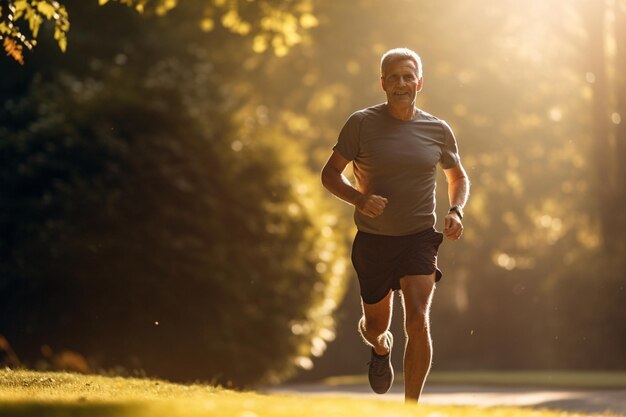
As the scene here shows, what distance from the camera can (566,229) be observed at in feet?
111

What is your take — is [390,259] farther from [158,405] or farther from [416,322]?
[158,405]

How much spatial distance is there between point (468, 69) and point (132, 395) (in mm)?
20368

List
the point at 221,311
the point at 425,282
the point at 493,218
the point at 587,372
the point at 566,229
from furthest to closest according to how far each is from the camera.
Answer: the point at 493,218, the point at 566,229, the point at 587,372, the point at 221,311, the point at 425,282

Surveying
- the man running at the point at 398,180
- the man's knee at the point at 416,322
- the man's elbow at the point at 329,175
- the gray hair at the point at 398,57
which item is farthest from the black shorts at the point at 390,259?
the gray hair at the point at 398,57

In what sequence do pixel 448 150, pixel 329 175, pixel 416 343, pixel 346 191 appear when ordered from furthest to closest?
pixel 448 150, pixel 329 175, pixel 346 191, pixel 416 343

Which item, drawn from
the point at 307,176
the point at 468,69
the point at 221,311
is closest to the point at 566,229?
the point at 468,69

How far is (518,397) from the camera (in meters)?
16.6

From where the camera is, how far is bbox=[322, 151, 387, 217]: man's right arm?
8.09 metres

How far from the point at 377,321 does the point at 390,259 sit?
0.63 m

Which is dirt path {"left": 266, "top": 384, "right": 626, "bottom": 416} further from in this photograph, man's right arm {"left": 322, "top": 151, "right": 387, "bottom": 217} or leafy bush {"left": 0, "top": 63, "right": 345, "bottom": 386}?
man's right arm {"left": 322, "top": 151, "right": 387, "bottom": 217}

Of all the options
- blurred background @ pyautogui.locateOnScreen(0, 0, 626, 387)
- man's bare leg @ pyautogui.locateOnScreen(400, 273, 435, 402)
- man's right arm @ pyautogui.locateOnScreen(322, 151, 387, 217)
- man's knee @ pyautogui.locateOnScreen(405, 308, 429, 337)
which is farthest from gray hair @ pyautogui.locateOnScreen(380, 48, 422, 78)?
blurred background @ pyautogui.locateOnScreen(0, 0, 626, 387)

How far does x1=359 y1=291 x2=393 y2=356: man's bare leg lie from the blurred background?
3555mm

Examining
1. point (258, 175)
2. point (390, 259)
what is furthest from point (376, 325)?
point (258, 175)

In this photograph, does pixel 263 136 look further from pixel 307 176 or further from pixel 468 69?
pixel 468 69
